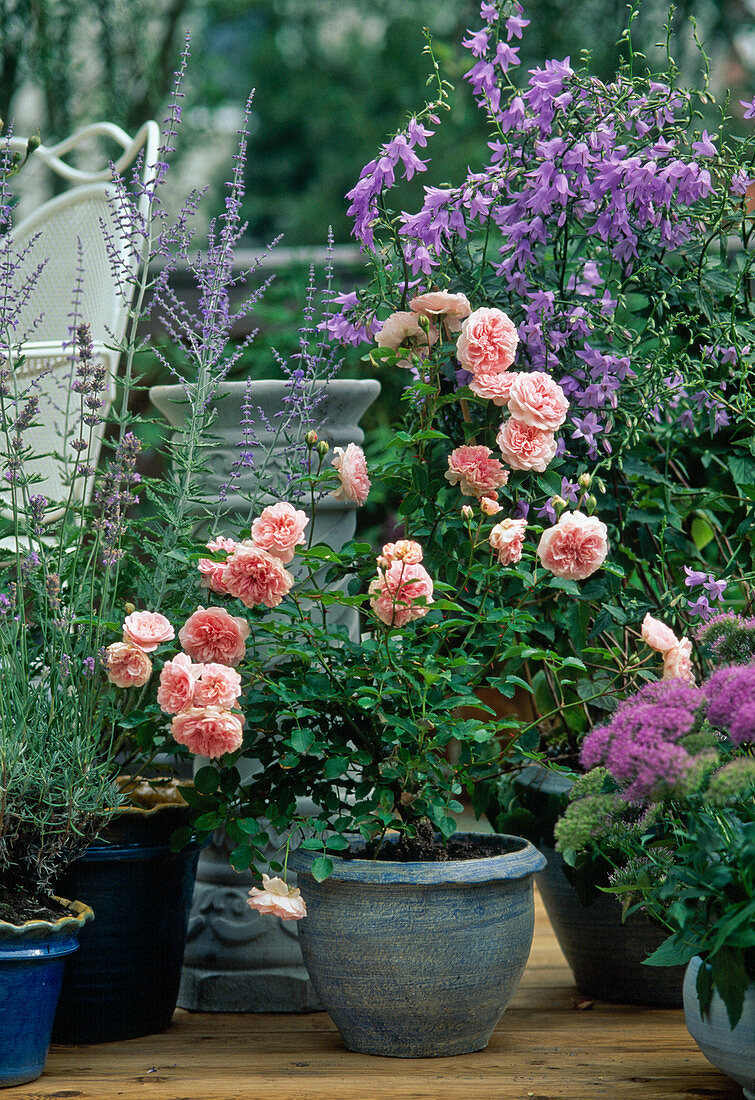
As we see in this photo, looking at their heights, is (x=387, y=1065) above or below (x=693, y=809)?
below

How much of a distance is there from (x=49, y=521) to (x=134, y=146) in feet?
2.75

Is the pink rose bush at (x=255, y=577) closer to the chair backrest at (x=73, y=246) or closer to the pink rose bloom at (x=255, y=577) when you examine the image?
the pink rose bloom at (x=255, y=577)

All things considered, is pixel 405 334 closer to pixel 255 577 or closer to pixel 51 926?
pixel 255 577

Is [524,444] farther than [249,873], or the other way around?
[249,873]

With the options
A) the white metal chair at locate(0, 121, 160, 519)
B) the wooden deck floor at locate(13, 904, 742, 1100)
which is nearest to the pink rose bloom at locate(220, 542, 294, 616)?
the wooden deck floor at locate(13, 904, 742, 1100)

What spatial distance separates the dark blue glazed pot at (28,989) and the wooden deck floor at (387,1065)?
3cm

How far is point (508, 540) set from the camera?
1452 mm

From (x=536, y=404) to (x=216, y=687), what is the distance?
0.58 m

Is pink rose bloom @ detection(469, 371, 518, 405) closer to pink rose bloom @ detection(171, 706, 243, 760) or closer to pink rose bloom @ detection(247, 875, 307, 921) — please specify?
pink rose bloom @ detection(171, 706, 243, 760)

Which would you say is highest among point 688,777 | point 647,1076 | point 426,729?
point 688,777

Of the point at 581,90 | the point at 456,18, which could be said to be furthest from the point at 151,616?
the point at 456,18

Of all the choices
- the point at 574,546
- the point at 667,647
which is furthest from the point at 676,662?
the point at 574,546

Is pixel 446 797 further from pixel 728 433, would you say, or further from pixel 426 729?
pixel 728 433

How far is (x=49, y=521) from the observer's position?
1.99 metres
